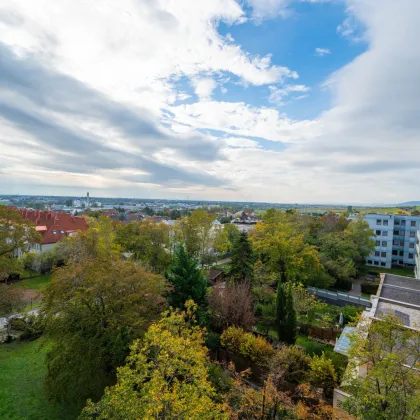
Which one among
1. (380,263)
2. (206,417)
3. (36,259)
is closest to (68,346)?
(206,417)

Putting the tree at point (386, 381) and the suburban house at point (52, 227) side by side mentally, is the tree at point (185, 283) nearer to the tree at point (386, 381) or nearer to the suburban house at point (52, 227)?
the tree at point (386, 381)

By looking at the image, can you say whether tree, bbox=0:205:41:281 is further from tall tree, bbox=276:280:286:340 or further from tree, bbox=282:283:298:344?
tree, bbox=282:283:298:344

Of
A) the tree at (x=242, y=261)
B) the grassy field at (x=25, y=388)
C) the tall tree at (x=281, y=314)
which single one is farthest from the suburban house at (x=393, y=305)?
the grassy field at (x=25, y=388)

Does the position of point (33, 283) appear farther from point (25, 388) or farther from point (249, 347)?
point (249, 347)

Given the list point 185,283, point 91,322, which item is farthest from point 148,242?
point 91,322

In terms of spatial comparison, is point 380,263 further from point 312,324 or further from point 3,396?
point 3,396
